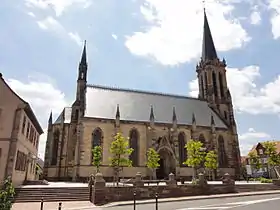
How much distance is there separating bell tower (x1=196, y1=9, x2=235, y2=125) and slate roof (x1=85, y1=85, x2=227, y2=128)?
2.35 metres

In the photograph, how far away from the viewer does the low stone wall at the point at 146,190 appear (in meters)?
17.7

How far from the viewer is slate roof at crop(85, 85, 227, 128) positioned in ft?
137

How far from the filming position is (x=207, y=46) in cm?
5850

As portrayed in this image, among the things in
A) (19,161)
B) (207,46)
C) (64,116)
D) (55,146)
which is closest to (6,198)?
(19,161)

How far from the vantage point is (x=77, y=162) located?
36031 millimetres

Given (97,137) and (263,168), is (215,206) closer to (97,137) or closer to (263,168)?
(97,137)

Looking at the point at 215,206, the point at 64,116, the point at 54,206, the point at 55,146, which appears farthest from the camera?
the point at 64,116

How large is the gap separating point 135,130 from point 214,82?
24.3m

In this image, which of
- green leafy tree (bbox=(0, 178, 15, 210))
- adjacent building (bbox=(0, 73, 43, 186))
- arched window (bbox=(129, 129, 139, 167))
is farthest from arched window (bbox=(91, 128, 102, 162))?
green leafy tree (bbox=(0, 178, 15, 210))

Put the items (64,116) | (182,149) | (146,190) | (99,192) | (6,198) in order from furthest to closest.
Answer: (182,149)
(64,116)
(146,190)
(99,192)
(6,198)

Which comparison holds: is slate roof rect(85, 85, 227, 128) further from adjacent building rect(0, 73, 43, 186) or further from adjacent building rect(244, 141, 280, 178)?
adjacent building rect(0, 73, 43, 186)

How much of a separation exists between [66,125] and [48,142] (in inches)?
159

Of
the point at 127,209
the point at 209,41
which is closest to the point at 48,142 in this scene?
the point at 127,209

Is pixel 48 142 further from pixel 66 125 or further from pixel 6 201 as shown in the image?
pixel 6 201
